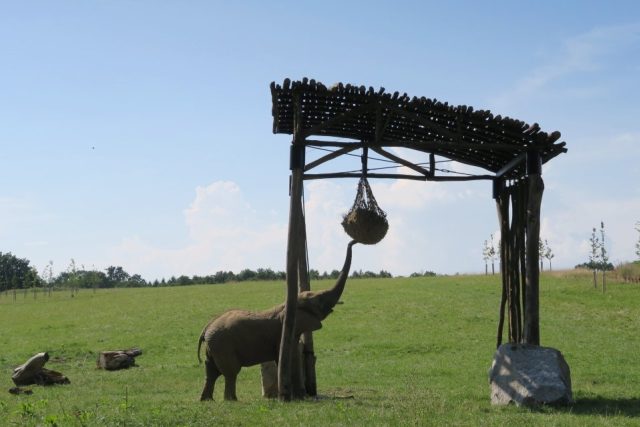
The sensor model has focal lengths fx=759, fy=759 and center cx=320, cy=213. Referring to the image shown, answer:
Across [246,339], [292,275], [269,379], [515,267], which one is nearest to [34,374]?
[269,379]

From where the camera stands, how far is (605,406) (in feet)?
47.6

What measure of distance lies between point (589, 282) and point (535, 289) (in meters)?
48.7

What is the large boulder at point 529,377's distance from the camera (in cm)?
1411

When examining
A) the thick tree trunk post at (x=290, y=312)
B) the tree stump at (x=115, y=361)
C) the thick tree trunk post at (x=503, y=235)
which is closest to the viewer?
the thick tree trunk post at (x=290, y=312)

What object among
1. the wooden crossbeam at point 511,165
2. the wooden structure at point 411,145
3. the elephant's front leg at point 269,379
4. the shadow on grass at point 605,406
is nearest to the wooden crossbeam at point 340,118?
the wooden structure at point 411,145

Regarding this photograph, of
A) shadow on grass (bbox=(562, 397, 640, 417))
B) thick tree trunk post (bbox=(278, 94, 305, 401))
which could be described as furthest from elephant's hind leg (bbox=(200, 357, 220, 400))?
shadow on grass (bbox=(562, 397, 640, 417))

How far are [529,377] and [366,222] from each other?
14.6 ft

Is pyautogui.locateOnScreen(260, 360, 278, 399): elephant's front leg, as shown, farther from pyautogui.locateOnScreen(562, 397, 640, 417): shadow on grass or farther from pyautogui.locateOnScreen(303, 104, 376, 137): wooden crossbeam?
pyautogui.locateOnScreen(562, 397, 640, 417): shadow on grass

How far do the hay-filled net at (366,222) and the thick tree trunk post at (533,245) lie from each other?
119 inches

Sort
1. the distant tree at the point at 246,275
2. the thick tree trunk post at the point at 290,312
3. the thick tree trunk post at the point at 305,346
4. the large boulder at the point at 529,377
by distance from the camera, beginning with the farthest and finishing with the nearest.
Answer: the distant tree at the point at 246,275
the thick tree trunk post at the point at 305,346
the thick tree trunk post at the point at 290,312
the large boulder at the point at 529,377

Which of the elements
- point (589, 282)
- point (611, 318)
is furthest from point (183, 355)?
point (589, 282)

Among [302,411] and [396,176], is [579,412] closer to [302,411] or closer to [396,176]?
[302,411]

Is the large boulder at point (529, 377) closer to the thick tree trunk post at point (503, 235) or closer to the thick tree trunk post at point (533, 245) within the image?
the thick tree trunk post at point (533, 245)

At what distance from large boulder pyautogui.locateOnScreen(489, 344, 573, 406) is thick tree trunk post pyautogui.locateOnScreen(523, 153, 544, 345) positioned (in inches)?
30.6
